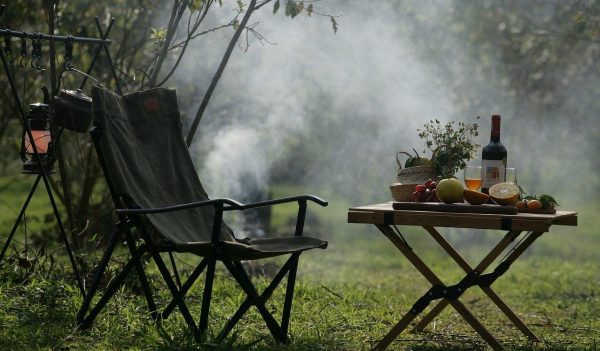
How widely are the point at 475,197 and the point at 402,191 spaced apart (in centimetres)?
39

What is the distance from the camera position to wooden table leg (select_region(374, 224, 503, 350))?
11.7 ft

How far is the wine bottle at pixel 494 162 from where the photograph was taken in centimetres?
381

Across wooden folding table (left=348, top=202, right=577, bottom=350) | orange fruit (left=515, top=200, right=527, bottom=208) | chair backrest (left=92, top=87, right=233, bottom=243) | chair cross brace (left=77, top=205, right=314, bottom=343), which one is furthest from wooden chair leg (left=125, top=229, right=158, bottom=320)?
orange fruit (left=515, top=200, right=527, bottom=208)

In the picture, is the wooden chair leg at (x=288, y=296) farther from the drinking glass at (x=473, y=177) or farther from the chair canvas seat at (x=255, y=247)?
the drinking glass at (x=473, y=177)

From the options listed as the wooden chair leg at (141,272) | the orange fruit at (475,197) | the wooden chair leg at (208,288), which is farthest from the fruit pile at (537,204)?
the wooden chair leg at (141,272)

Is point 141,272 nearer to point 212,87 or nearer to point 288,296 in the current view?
point 288,296

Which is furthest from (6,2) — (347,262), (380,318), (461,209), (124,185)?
(347,262)

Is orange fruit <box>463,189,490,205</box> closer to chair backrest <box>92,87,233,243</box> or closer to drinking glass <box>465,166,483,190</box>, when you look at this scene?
drinking glass <box>465,166,483,190</box>

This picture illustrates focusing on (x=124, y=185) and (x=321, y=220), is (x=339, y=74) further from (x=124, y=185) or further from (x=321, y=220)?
(x=124, y=185)

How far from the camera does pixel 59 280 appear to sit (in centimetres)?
434

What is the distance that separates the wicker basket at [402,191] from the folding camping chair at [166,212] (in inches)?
16.2

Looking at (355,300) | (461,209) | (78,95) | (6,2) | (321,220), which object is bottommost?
(321,220)

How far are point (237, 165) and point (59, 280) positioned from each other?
3.03 metres

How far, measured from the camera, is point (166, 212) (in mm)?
3502
